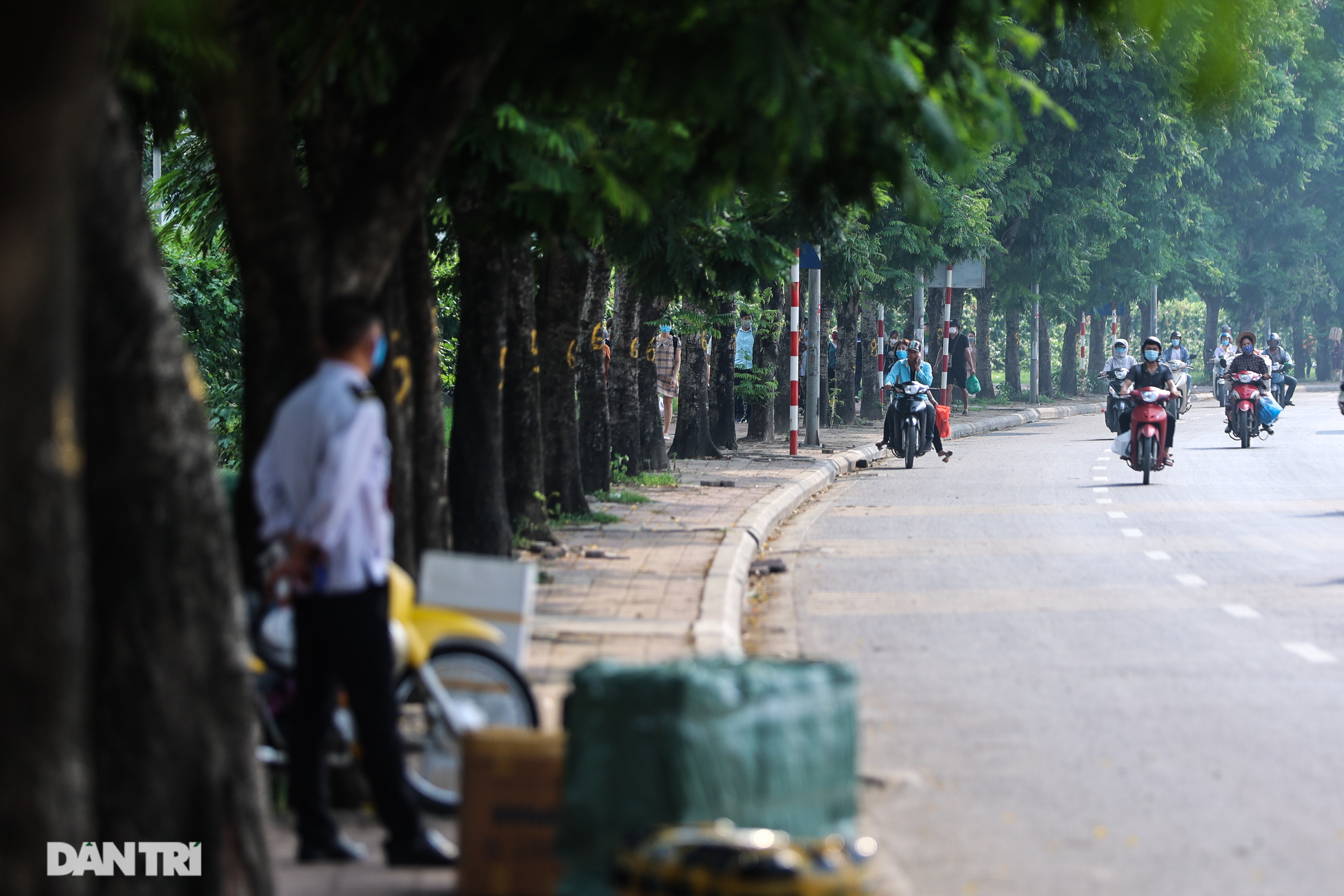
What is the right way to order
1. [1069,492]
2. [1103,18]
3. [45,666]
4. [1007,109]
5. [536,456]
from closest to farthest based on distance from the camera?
[45,666]
[1103,18]
[1007,109]
[536,456]
[1069,492]

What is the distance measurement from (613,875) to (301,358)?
9.42 feet

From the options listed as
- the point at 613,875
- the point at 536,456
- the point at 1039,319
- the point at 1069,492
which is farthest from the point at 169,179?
the point at 1039,319

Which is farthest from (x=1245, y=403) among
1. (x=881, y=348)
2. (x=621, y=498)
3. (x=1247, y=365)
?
(x=621, y=498)

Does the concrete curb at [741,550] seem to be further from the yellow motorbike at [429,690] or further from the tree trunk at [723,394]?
the tree trunk at [723,394]

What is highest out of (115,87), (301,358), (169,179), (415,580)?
(169,179)

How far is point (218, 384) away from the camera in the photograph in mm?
19297

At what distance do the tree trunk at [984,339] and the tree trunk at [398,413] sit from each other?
118 ft

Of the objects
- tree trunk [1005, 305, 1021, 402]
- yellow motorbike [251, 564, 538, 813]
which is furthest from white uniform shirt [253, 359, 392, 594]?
tree trunk [1005, 305, 1021, 402]

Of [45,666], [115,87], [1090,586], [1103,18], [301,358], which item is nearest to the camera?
[45,666]

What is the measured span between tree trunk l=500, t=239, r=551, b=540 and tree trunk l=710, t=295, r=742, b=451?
1115 cm

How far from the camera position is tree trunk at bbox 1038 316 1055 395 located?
52.5 meters

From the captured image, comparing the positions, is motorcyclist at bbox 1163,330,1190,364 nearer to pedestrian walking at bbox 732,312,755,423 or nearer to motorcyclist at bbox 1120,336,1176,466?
pedestrian walking at bbox 732,312,755,423

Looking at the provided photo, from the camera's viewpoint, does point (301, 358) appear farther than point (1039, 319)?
No

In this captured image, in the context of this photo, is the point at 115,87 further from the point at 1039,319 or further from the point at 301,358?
the point at 1039,319
